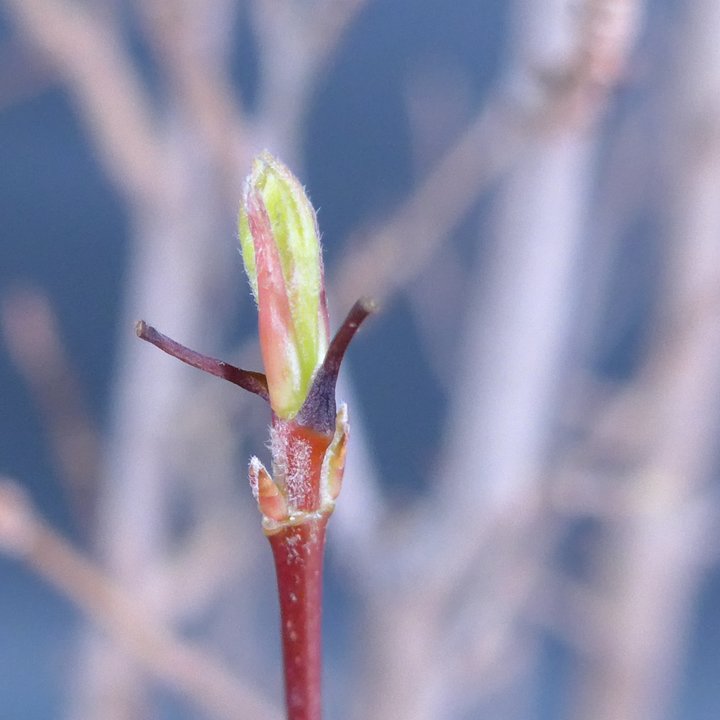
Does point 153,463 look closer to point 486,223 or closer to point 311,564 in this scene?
point 311,564

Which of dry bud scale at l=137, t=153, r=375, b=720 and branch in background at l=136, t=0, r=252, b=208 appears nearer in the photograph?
dry bud scale at l=137, t=153, r=375, b=720

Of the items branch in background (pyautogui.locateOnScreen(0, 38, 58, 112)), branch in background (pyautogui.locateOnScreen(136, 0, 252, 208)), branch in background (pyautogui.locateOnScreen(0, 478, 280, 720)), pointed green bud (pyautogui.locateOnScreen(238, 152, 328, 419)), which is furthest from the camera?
branch in background (pyautogui.locateOnScreen(0, 38, 58, 112))

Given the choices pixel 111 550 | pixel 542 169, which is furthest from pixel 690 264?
pixel 111 550

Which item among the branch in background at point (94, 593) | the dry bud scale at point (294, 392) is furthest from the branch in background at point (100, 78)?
the dry bud scale at point (294, 392)

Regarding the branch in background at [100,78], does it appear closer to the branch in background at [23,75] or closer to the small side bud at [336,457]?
the branch in background at [23,75]

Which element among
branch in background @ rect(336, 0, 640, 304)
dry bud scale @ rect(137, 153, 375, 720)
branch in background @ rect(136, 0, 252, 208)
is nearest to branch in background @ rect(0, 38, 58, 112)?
branch in background @ rect(136, 0, 252, 208)

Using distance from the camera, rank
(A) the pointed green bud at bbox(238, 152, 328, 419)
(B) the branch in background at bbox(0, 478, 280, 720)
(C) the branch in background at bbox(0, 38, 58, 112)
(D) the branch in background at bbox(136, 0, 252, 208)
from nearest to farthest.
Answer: (A) the pointed green bud at bbox(238, 152, 328, 419), (B) the branch in background at bbox(0, 478, 280, 720), (D) the branch in background at bbox(136, 0, 252, 208), (C) the branch in background at bbox(0, 38, 58, 112)

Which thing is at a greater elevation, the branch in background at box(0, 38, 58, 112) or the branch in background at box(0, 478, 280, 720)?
the branch in background at box(0, 38, 58, 112)

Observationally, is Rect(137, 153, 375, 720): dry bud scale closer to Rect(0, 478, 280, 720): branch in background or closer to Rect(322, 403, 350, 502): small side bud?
Rect(322, 403, 350, 502): small side bud
